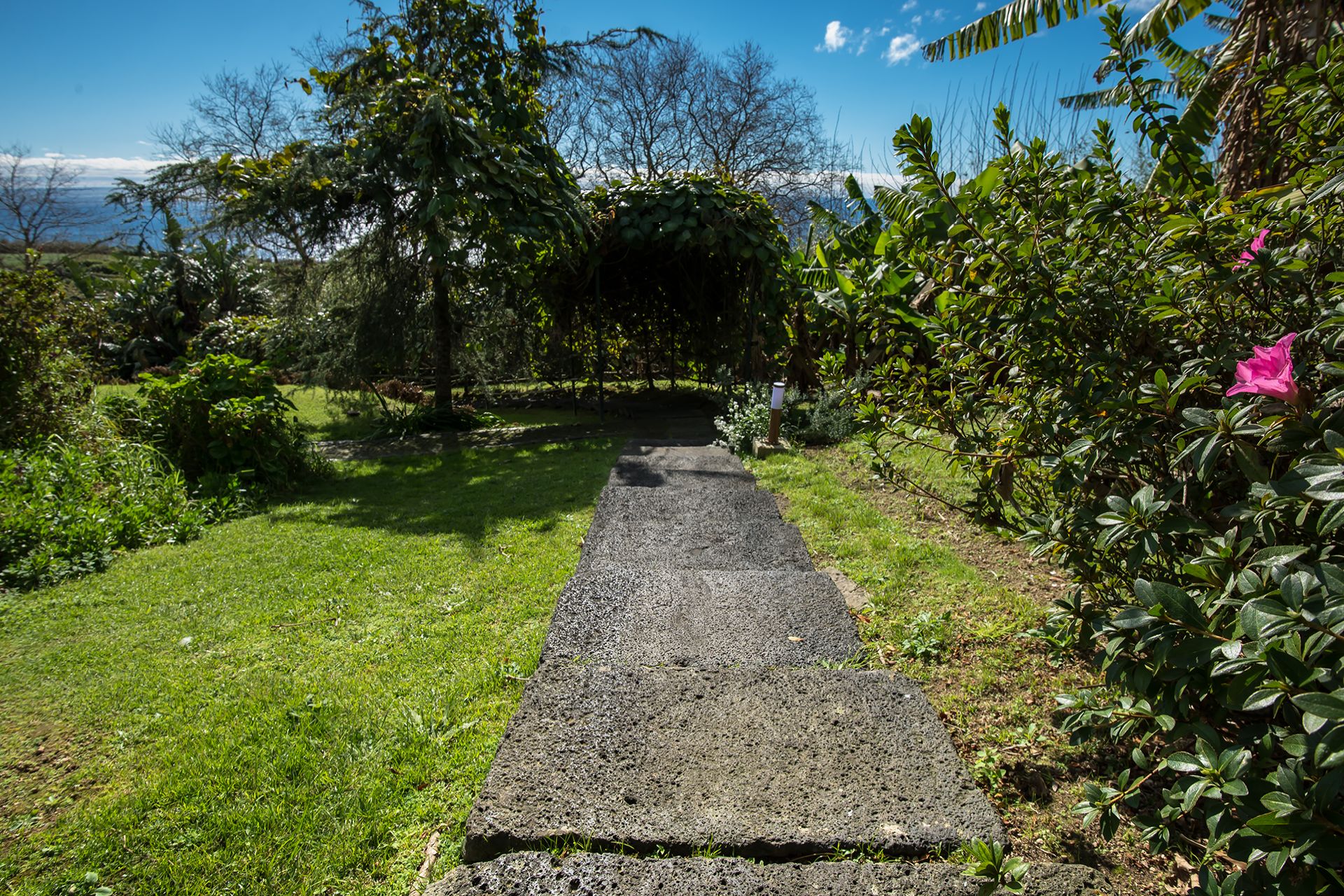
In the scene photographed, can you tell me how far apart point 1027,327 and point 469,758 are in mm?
2425

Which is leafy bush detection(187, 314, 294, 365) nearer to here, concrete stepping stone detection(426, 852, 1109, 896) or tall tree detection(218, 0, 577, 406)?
tall tree detection(218, 0, 577, 406)

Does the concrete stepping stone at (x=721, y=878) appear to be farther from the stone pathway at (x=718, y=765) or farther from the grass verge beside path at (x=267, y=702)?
the grass verge beside path at (x=267, y=702)

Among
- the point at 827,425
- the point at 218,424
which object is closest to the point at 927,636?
the point at 827,425

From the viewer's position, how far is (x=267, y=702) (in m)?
2.88

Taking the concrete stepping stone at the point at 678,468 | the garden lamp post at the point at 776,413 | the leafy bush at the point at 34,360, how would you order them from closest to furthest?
the leafy bush at the point at 34,360 < the concrete stepping stone at the point at 678,468 < the garden lamp post at the point at 776,413

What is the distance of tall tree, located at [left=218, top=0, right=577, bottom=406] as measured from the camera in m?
7.37

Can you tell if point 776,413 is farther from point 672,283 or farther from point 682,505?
point 672,283

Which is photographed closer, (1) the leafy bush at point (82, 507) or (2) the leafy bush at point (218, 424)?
(1) the leafy bush at point (82, 507)

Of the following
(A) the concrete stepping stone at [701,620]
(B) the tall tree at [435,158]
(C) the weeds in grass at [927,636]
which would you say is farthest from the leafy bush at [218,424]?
(C) the weeds in grass at [927,636]

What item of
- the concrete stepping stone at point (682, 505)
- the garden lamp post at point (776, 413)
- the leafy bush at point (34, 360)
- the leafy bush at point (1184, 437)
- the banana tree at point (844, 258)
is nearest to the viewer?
the leafy bush at point (1184, 437)

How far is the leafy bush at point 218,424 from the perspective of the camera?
20.8 ft

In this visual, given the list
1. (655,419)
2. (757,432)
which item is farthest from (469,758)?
(655,419)

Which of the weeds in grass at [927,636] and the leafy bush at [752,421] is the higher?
the leafy bush at [752,421]

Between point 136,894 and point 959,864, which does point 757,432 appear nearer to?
point 959,864
